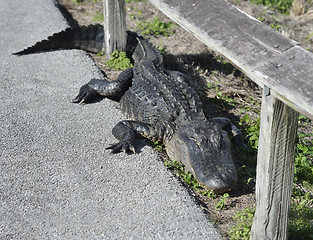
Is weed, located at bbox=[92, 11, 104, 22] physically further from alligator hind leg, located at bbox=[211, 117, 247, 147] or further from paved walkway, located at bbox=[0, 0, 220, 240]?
alligator hind leg, located at bbox=[211, 117, 247, 147]

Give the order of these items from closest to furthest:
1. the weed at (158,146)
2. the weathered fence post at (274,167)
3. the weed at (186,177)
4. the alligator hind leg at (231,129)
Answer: the weathered fence post at (274,167) → the weed at (186,177) → the weed at (158,146) → the alligator hind leg at (231,129)

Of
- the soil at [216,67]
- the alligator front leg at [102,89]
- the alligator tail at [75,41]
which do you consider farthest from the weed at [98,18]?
the alligator front leg at [102,89]

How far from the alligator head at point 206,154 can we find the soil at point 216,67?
7.7 inches

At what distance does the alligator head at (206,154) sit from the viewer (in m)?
4.26

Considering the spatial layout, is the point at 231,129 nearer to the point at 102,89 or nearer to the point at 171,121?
the point at 171,121

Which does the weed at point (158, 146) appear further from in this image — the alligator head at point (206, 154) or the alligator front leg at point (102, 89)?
the alligator front leg at point (102, 89)

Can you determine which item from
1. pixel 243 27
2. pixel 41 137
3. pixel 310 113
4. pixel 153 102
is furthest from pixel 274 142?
pixel 41 137

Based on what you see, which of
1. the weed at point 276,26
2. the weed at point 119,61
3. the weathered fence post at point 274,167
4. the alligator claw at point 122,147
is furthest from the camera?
the weed at point 276,26

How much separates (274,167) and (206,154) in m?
1.40

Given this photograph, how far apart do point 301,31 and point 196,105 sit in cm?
419

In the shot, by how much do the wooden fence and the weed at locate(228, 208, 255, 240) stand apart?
26 cm

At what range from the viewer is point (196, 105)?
17.0 ft

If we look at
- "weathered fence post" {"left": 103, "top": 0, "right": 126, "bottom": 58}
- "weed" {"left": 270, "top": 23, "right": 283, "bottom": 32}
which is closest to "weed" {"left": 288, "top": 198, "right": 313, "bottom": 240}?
"weathered fence post" {"left": 103, "top": 0, "right": 126, "bottom": 58}

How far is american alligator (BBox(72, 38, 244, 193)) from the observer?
4449 mm
